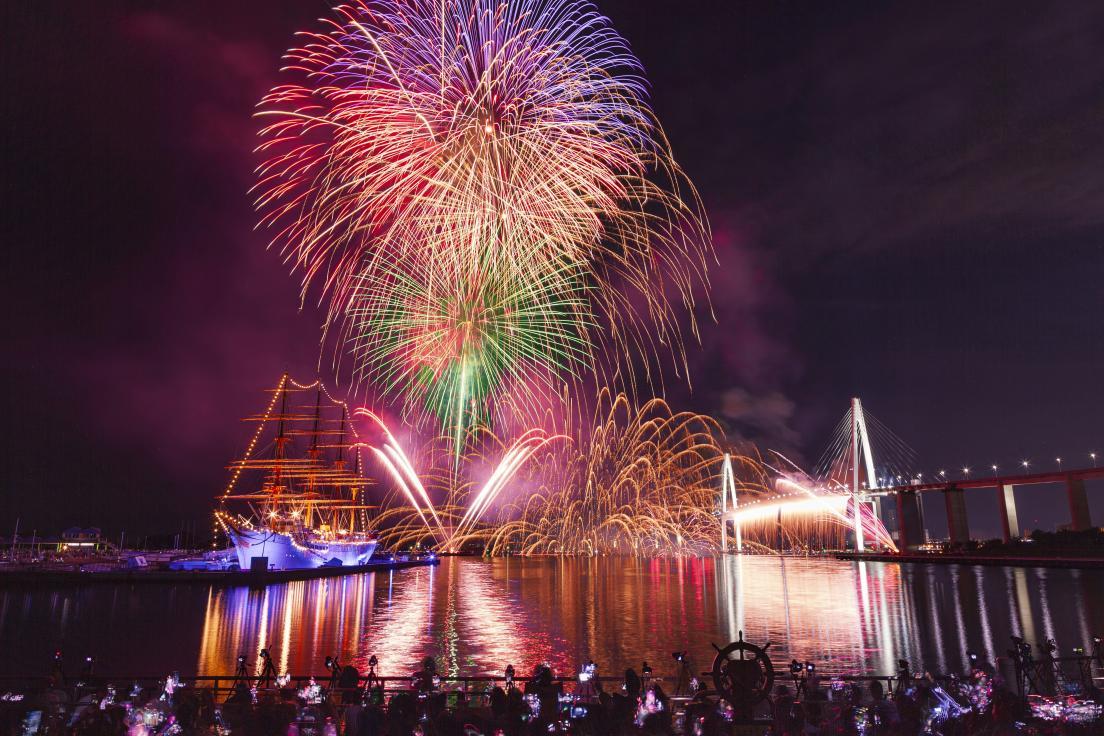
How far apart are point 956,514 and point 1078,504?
26412 millimetres

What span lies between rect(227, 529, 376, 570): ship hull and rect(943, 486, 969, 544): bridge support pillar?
11436 cm

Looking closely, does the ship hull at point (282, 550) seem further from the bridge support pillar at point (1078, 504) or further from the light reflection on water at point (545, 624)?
→ the bridge support pillar at point (1078, 504)

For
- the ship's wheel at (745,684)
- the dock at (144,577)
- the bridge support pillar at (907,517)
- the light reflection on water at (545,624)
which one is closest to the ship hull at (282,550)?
the dock at (144,577)

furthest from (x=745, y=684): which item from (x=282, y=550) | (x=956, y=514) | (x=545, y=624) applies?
(x=956, y=514)

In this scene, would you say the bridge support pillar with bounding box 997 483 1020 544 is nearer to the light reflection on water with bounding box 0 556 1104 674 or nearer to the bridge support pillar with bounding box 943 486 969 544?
the bridge support pillar with bounding box 943 486 969 544

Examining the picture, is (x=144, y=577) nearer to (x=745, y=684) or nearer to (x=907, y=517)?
(x=745, y=684)

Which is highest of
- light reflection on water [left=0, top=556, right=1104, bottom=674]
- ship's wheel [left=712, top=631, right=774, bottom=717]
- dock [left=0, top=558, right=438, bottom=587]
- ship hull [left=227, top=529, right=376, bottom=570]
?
ship hull [left=227, top=529, right=376, bottom=570]

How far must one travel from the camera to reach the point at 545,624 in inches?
1593

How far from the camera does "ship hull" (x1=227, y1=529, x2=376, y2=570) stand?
103 metres

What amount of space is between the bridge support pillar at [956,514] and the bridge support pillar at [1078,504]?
23.9m

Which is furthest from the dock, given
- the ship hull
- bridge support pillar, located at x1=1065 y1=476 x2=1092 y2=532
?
bridge support pillar, located at x1=1065 y1=476 x2=1092 y2=532

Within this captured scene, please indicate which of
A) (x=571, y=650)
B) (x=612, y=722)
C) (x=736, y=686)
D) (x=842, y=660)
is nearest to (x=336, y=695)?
(x=612, y=722)

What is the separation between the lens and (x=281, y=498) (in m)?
125

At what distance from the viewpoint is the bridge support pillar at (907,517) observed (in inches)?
5628
